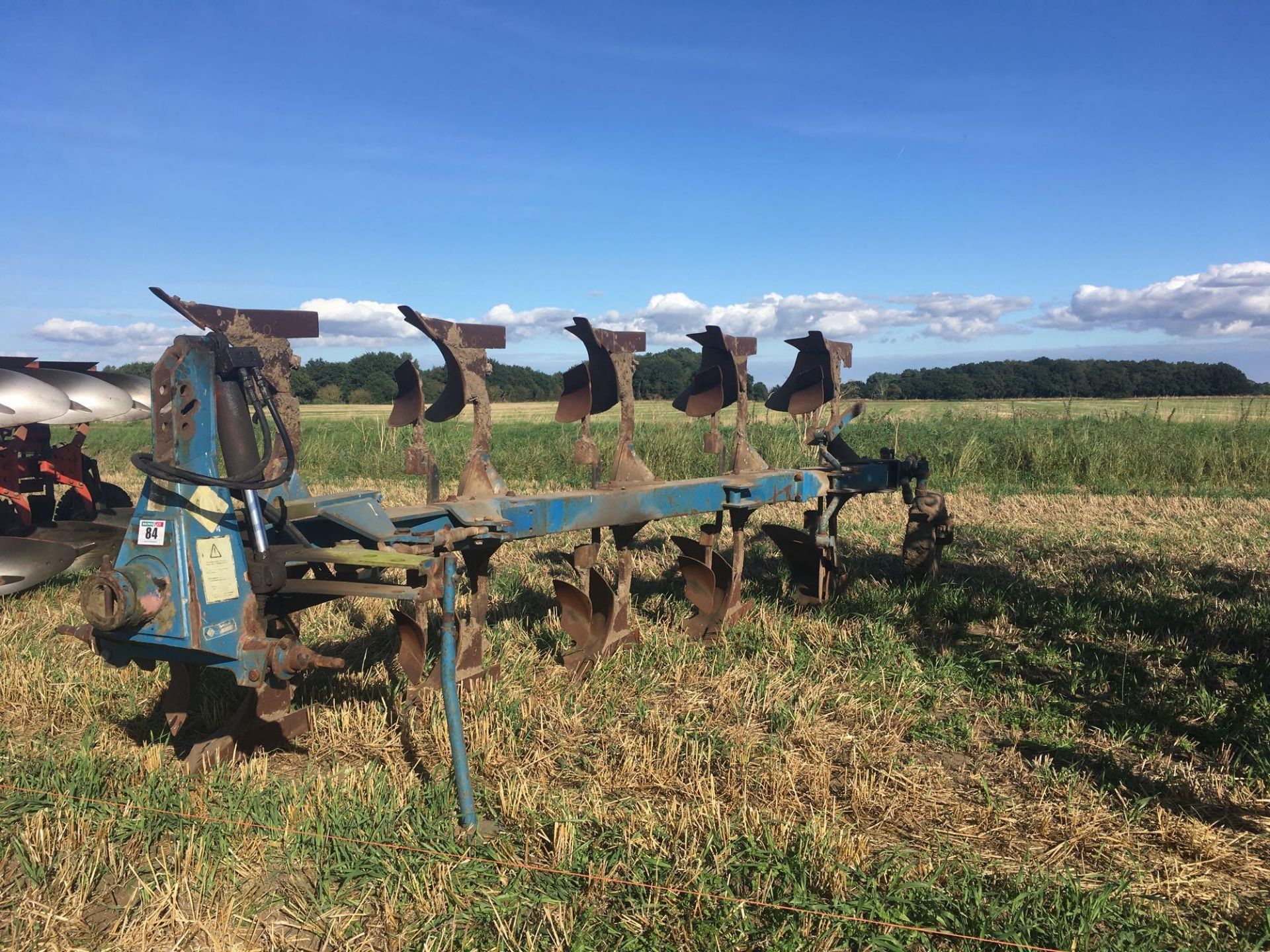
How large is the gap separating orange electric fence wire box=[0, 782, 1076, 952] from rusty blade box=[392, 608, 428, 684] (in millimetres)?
1127

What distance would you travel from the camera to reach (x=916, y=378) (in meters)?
30.7

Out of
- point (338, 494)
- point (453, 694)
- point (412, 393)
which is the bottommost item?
point (453, 694)

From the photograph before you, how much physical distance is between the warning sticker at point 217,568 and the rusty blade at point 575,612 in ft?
6.74

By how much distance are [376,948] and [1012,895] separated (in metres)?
1.83

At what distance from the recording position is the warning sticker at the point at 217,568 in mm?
2875

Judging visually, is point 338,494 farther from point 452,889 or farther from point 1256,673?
point 1256,673

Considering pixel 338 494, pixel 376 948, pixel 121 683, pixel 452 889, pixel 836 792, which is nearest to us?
pixel 376 948

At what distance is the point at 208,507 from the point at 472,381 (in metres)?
1.40

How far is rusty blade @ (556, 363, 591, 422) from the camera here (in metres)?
4.76

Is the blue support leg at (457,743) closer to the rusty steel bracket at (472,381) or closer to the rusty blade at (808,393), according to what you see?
the rusty steel bracket at (472,381)

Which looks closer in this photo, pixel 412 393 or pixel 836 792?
pixel 836 792

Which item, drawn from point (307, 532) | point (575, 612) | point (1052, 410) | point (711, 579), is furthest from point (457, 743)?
point (1052, 410)

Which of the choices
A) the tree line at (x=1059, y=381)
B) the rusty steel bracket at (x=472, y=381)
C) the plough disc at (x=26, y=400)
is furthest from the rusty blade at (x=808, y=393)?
the tree line at (x=1059, y=381)

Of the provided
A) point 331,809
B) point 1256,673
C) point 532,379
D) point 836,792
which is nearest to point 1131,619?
point 1256,673
